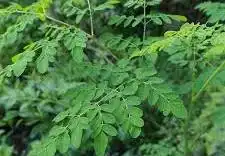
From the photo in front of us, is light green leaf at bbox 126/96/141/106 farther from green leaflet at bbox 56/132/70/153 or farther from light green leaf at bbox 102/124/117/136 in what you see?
green leaflet at bbox 56/132/70/153

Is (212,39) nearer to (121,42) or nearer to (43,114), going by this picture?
(121,42)

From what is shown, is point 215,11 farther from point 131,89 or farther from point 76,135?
point 76,135

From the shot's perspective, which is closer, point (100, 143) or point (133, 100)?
point (100, 143)

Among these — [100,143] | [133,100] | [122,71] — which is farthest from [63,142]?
[122,71]

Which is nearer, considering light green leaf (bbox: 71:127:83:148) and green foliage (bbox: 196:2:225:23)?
light green leaf (bbox: 71:127:83:148)

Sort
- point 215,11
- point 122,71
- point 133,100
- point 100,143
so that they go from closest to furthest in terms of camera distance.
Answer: point 100,143, point 133,100, point 122,71, point 215,11

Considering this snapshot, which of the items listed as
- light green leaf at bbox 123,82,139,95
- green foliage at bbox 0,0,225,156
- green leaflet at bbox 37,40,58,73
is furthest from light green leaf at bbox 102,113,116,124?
green leaflet at bbox 37,40,58,73

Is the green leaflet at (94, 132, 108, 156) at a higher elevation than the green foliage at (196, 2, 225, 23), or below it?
below

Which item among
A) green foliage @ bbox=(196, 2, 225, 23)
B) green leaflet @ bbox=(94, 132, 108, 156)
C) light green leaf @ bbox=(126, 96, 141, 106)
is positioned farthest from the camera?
green foliage @ bbox=(196, 2, 225, 23)

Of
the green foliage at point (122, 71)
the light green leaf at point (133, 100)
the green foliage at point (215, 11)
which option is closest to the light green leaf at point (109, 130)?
the green foliage at point (122, 71)

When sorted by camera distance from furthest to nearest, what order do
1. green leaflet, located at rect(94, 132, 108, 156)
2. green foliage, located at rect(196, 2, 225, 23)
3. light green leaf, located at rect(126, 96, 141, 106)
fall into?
green foliage, located at rect(196, 2, 225, 23), light green leaf, located at rect(126, 96, 141, 106), green leaflet, located at rect(94, 132, 108, 156)

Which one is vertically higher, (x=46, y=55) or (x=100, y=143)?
(x=46, y=55)

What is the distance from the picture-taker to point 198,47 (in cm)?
230

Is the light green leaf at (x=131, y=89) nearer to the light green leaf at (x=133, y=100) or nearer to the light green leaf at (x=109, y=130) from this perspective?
the light green leaf at (x=133, y=100)
